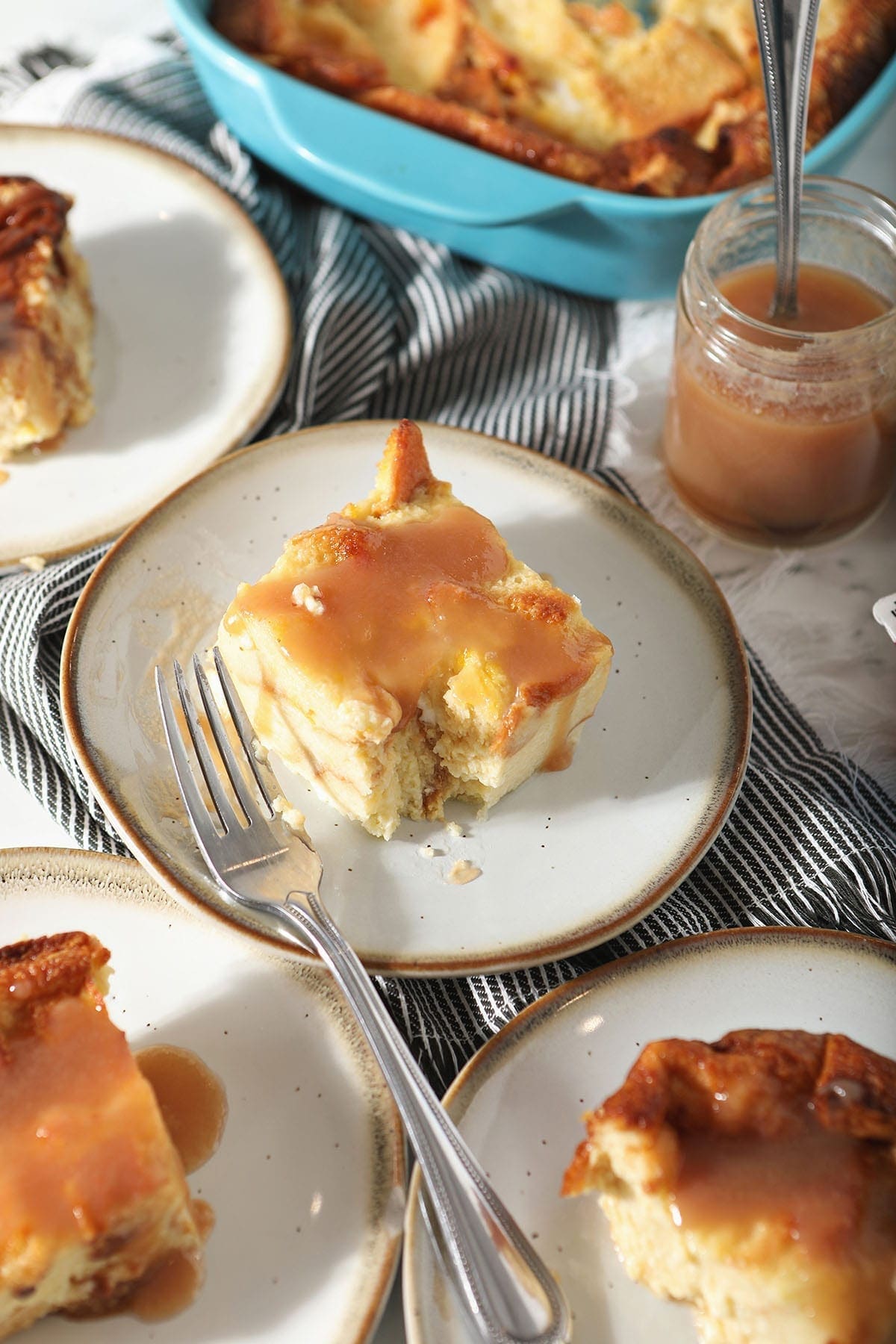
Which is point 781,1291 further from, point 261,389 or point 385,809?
point 261,389

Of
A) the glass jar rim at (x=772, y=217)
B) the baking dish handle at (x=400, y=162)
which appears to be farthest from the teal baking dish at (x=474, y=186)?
the glass jar rim at (x=772, y=217)

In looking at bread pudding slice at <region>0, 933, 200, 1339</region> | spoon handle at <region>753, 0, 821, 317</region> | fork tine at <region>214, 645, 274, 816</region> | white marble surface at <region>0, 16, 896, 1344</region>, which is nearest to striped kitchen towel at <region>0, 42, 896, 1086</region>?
white marble surface at <region>0, 16, 896, 1344</region>

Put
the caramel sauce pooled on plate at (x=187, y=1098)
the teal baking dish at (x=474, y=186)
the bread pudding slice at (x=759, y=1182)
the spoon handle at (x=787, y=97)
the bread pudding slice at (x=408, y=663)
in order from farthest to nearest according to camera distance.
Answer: the teal baking dish at (x=474, y=186), the spoon handle at (x=787, y=97), the bread pudding slice at (x=408, y=663), the caramel sauce pooled on plate at (x=187, y=1098), the bread pudding slice at (x=759, y=1182)

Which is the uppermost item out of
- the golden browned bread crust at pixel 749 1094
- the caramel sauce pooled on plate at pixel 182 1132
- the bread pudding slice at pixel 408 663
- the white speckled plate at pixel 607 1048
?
the bread pudding slice at pixel 408 663

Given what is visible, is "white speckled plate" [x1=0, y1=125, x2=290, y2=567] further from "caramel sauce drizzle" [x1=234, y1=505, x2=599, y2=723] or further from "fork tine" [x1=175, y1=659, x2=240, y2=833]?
"caramel sauce drizzle" [x1=234, y1=505, x2=599, y2=723]

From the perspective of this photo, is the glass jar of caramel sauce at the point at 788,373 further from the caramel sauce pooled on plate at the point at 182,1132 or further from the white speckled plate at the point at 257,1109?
the caramel sauce pooled on plate at the point at 182,1132

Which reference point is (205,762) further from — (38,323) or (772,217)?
(772,217)
